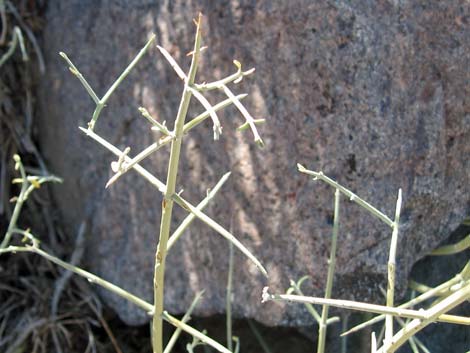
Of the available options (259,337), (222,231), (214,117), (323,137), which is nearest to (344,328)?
(259,337)

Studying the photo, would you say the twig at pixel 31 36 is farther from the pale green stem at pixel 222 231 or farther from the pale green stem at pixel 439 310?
the pale green stem at pixel 439 310

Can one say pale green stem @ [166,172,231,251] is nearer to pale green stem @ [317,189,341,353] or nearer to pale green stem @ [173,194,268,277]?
pale green stem @ [173,194,268,277]

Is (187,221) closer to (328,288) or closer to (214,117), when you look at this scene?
(328,288)

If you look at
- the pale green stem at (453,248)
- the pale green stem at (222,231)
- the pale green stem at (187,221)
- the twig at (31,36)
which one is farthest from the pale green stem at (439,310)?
the twig at (31,36)

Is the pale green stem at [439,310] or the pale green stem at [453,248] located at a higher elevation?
the pale green stem at [439,310]

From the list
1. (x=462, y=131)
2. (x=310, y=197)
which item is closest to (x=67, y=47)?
(x=310, y=197)

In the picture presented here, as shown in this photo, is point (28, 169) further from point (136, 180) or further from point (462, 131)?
point (462, 131)
